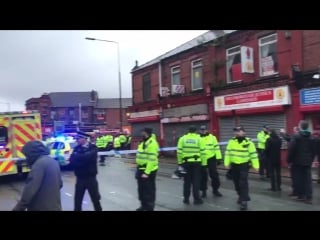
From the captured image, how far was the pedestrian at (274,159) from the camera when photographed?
1285 centimetres

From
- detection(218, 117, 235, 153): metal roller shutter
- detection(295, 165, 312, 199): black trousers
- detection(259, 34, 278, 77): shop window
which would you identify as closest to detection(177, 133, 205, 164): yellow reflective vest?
detection(295, 165, 312, 199): black trousers

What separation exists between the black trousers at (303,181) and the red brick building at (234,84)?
7.53 metres

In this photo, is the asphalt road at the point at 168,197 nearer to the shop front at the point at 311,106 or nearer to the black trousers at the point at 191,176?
the black trousers at the point at 191,176

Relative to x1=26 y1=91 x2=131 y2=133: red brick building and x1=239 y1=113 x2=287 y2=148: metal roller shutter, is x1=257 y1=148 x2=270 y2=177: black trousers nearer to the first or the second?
x1=239 y1=113 x2=287 y2=148: metal roller shutter

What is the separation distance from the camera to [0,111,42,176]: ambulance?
52.0 feet

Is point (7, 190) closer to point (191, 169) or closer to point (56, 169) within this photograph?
point (191, 169)

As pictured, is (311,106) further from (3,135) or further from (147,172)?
(3,135)

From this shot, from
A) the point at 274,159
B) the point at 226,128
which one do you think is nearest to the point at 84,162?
the point at 274,159

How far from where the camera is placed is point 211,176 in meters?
12.2

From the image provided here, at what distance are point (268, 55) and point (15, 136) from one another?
40.0 ft

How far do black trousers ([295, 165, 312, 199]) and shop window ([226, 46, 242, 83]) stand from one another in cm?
1234

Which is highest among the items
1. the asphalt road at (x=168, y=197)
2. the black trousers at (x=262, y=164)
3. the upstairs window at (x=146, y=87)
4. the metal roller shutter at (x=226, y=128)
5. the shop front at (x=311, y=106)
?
the upstairs window at (x=146, y=87)

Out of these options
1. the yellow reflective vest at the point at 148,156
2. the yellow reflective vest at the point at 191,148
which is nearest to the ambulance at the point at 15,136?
the yellow reflective vest at the point at 191,148
